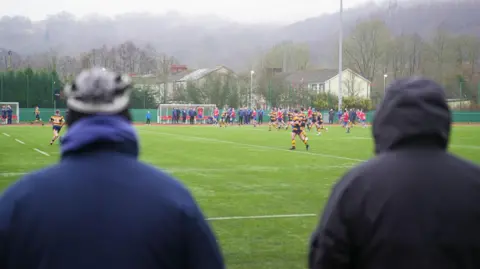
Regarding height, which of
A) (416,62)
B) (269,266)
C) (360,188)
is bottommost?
(269,266)

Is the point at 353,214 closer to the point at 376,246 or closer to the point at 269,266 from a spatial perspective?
the point at 376,246

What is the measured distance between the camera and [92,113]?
7.84 ft

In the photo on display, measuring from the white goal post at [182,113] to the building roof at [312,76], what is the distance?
37124 millimetres

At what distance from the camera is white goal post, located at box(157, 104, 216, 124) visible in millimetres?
62938

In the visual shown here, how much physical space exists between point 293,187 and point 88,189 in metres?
12.0

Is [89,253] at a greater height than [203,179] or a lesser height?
greater

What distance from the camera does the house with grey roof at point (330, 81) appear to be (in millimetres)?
91044

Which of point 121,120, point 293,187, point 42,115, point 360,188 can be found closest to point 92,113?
point 121,120

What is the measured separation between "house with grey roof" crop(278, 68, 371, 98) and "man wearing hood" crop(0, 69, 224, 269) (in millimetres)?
84198

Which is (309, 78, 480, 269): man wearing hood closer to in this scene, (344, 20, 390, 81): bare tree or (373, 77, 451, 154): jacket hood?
(373, 77, 451, 154): jacket hood

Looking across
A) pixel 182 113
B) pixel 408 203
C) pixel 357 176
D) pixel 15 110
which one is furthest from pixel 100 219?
pixel 15 110

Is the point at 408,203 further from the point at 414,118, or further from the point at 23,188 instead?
the point at 23,188

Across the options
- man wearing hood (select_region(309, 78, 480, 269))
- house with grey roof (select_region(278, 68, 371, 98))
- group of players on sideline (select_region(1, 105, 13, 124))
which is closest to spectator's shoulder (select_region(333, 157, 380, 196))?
man wearing hood (select_region(309, 78, 480, 269))

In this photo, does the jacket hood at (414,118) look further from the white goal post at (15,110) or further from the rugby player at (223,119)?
the white goal post at (15,110)
